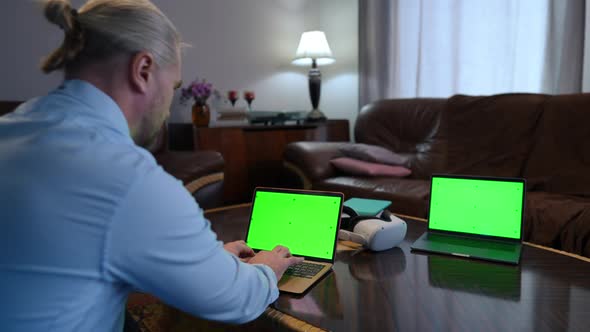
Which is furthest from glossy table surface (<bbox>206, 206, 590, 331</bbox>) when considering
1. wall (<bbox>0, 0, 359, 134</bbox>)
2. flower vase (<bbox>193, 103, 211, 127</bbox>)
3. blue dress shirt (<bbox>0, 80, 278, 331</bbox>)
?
wall (<bbox>0, 0, 359, 134</bbox>)

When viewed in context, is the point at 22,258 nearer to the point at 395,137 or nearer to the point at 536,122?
the point at 536,122

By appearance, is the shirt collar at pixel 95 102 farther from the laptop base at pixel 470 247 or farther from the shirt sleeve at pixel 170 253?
the laptop base at pixel 470 247

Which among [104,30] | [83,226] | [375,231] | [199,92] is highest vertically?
[104,30]

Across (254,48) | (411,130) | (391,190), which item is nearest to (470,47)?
(411,130)

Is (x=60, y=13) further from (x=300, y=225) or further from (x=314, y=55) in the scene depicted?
(x=314, y=55)

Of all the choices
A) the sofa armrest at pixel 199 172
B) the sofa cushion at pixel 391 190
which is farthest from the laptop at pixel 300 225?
the sofa armrest at pixel 199 172

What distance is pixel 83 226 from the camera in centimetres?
49

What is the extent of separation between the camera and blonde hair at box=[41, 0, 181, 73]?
58 centimetres

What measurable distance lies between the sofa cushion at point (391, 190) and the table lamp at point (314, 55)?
108cm

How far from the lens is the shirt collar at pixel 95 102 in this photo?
563mm

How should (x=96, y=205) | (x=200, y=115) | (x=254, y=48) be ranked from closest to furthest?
1. (x=96, y=205)
2. (x=200, y=115)
3. (x=254, y=48)

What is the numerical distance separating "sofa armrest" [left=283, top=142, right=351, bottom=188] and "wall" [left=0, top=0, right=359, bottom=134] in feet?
3.40

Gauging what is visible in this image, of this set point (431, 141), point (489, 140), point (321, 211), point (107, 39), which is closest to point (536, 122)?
point (489, 140)

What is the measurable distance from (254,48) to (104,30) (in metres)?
3.08
